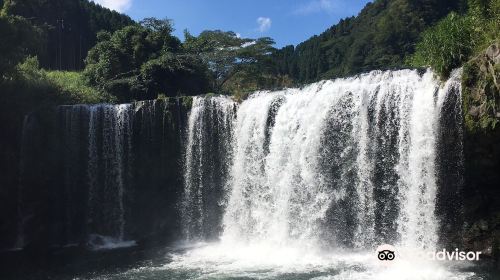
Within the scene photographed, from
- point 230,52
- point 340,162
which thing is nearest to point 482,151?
point 340,162

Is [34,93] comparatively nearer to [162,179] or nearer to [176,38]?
[162,179]

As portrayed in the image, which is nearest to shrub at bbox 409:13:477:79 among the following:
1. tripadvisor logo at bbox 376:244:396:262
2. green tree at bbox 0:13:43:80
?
tripadvisor logo at bbox 376:244:396:262

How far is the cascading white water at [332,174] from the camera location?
1322 centimetres

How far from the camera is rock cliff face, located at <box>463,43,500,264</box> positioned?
39.4 feet

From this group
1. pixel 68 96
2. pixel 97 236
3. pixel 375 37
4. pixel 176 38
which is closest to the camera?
pixel 97 236

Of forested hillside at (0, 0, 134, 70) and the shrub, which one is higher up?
forested hillside at (0, 0, 134, 70)

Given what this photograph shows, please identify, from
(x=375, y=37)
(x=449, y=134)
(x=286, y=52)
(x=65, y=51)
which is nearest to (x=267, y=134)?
(x=449, y=134)

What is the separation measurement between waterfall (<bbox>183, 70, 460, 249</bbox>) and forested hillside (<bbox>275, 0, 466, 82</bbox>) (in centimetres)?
1488

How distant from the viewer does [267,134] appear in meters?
17.3

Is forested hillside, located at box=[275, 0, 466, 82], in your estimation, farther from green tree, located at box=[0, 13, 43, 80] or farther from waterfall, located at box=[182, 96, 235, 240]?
green tree, located at box=[0, 13, 43, 80]

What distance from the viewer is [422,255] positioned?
12773 millimetres

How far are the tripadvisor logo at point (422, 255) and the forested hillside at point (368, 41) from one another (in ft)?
62.0

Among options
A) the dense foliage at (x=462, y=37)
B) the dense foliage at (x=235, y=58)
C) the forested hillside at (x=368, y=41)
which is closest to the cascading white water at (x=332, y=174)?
the dense foliage at (x=462, y=37)

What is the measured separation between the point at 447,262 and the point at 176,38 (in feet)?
82.2
